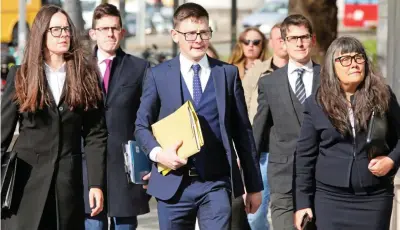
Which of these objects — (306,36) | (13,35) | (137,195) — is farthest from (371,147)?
(13,35)

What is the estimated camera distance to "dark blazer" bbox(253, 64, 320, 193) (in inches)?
306

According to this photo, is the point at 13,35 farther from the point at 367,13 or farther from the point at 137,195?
the point at 137,195

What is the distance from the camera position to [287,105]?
780 cm

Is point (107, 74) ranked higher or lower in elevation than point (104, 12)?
lower

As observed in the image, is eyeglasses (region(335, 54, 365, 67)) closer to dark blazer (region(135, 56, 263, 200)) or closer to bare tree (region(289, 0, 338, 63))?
dark blazer (region(135, 56, 263, 200))

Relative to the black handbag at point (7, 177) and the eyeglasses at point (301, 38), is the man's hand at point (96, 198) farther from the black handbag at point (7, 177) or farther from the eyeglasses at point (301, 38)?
the eyeglasses at point (301, 38)

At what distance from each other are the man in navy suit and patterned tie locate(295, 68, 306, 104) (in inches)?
47.9

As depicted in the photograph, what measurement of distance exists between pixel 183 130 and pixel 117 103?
185 centimetres

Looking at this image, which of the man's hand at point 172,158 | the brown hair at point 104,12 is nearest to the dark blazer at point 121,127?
the brown hair at point 104,12

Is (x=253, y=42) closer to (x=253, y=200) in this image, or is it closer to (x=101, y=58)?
(x=101, y=58)

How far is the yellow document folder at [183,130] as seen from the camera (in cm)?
620

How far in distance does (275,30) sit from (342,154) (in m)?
3.25

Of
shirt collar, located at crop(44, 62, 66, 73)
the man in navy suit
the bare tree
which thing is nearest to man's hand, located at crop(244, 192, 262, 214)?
the man in navy suit

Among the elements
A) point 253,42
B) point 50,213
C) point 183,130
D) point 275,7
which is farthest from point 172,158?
point 275,7
